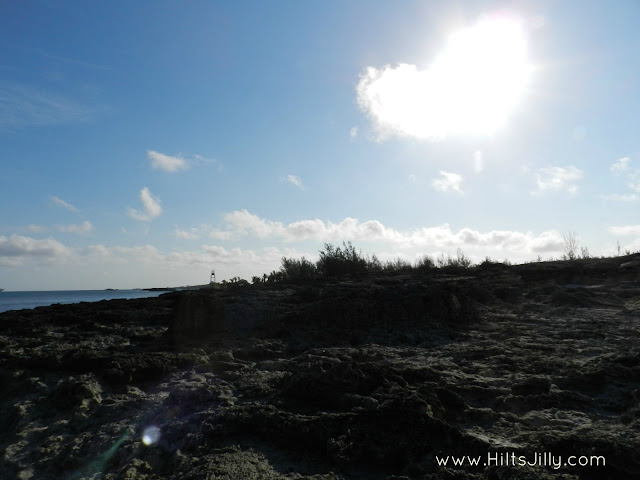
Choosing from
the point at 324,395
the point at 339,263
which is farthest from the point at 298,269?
the point at 324,395

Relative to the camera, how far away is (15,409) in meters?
3.32

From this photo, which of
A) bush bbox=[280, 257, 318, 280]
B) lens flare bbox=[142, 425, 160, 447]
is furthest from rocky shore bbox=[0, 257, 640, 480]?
bush bbox=[280, 257, 318, 280]

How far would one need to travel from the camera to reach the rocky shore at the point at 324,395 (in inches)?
102

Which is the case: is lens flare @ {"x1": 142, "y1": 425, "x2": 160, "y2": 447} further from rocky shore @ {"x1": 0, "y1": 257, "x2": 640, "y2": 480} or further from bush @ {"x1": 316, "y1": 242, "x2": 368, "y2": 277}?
bush @ {"x1": 316, "y1": 242, "x2": 368, "y2": 277}

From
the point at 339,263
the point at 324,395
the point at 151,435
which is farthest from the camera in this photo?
the point at 339,263

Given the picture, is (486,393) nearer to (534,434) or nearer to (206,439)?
(534,434)

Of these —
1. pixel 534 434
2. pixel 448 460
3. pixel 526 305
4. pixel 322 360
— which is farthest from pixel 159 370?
pixel 526 305

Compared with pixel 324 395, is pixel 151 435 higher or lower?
lower

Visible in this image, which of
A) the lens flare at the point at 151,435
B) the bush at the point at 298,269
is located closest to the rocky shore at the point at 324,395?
the lens flare at the point at 151,435

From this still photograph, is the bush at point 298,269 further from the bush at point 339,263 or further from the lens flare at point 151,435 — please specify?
the lens flare at point 151,435

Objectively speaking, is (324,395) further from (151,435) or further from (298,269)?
(298,269)

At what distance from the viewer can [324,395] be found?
3.34 meters

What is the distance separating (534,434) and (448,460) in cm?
65

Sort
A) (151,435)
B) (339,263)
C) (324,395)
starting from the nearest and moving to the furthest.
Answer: (151,435) → (324,395) → (339,263)
